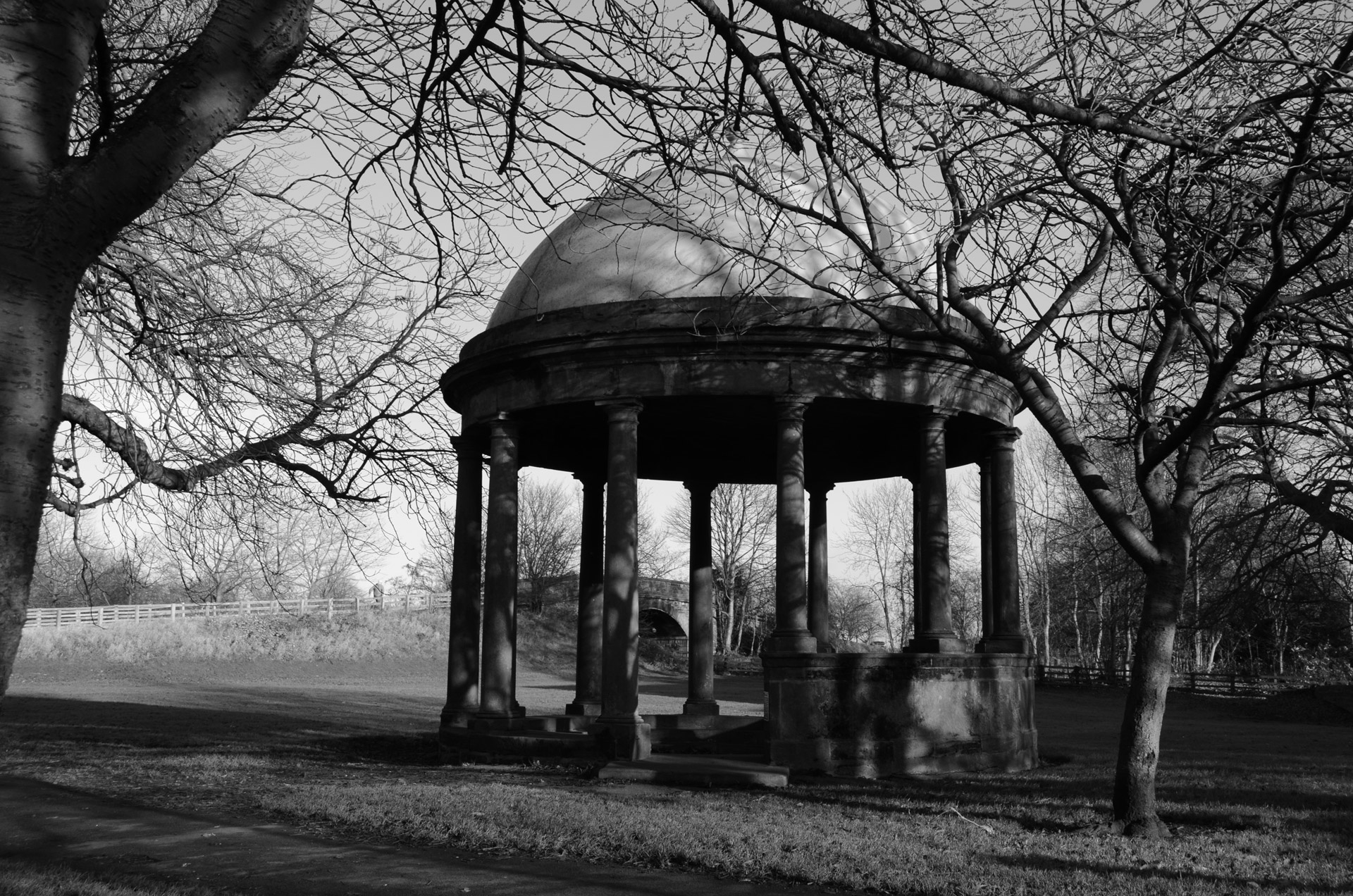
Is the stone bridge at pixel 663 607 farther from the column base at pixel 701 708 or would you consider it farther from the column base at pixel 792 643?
the column base at pixel 792 643

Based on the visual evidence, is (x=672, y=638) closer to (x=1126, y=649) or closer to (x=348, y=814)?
(x=1126, y=649)

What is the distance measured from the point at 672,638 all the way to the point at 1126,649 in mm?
24313

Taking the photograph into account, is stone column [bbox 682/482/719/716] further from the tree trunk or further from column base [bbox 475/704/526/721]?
the tree trunk

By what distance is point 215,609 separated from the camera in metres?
59.3

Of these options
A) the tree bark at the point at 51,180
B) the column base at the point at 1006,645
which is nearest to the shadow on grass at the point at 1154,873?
the tree bark at the point at 51,180

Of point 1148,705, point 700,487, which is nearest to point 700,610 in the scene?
point 700,487

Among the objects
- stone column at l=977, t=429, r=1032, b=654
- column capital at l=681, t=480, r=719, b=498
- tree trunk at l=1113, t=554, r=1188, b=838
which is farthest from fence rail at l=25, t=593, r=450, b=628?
tree trunk at l=1113, t=554, r=1188, b=838

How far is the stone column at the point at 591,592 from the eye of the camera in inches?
895

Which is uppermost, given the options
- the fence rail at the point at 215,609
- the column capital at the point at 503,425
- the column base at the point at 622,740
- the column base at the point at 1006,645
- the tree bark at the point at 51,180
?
the column capital at the point at 503,425

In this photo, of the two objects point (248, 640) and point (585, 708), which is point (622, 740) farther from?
point (248, 640)

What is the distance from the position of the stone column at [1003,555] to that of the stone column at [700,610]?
601 cm

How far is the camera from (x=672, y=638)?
67.9 meters

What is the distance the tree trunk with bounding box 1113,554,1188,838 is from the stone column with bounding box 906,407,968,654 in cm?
534

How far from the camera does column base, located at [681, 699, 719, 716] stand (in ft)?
73.5
